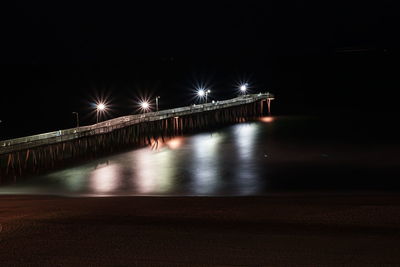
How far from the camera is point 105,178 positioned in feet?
79.5

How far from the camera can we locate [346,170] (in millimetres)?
24828

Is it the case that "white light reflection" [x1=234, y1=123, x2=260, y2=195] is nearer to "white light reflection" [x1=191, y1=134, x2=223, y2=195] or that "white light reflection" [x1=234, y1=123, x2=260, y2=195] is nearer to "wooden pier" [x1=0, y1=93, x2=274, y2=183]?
"white light reflection" [x1=191, y1=134, x2=223, y2=195]

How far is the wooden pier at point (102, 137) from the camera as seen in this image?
26.0 metres

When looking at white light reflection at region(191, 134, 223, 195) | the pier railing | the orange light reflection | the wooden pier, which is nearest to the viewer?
white light reflection at region(191, 134, 223, 195)

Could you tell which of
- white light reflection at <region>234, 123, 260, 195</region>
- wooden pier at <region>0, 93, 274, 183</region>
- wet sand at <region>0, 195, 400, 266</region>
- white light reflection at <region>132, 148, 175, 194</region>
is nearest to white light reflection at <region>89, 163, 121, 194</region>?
white light reflection at <region>132, 148, 175, 194</region>

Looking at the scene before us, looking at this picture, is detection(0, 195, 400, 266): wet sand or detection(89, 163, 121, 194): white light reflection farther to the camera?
detection(89, 163, 121, 194): white light reflection

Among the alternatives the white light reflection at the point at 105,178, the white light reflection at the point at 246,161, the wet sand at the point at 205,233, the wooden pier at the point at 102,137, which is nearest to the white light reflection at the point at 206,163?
the white light reflection at the point at 246,161

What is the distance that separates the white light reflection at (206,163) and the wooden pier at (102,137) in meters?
3.45

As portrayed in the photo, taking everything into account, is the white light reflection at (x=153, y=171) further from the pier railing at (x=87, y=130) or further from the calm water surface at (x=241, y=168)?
the pier railing at (x=87, y=130)

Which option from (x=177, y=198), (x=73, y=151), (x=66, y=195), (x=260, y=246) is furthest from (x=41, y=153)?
(x=260, y=246)

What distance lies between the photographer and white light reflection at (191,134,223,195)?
2222 centimetres

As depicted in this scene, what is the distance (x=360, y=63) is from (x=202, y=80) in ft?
141

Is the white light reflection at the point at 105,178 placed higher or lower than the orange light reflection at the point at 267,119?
lower

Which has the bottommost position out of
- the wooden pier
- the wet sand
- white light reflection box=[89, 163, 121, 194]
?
the wet sand
